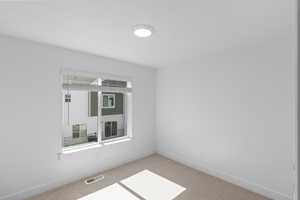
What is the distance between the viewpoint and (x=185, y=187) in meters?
2.46

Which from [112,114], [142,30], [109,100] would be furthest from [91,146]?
[142,30]

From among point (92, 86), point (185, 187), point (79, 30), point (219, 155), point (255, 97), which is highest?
point (79, 30)

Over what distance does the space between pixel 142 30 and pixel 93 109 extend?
3.68 meters

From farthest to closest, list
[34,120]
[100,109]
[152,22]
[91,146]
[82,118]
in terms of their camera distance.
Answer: [82,118] → [100,109] → [91,146] → [34,120] → [152,22]

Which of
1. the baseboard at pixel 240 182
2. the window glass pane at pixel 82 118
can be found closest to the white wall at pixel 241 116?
the baseboard at pixel 240 182

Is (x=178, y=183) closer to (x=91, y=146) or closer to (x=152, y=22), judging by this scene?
(x=91, y=146)

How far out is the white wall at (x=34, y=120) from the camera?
2.02 m

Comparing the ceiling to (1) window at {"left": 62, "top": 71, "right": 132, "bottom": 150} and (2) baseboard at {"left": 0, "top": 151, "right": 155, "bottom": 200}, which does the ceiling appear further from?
(2) baseboard at {"left": 0, "top": 151, "right": 155, "bottom": 200}

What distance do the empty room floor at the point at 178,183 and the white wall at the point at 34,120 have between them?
23 cm

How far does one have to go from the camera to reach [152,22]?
1.70 meters

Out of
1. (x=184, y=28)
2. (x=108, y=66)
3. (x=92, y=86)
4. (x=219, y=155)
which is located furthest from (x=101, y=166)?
(x=184, y=28)

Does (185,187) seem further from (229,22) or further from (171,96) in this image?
(229,22)

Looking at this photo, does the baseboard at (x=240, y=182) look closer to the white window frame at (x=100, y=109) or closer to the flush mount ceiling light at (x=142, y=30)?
the white window frame at (x=100, y=109)

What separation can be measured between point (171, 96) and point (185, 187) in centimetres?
198
